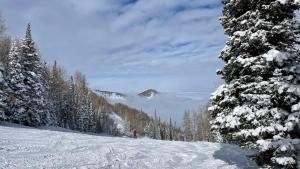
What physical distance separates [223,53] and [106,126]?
350 ft

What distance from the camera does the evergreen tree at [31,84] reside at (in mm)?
47281

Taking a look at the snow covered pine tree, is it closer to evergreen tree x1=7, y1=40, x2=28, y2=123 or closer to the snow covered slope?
the snow covered slope

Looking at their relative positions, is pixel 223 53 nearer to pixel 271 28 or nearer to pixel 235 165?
pixel 271 28

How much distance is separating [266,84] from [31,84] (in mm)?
40369

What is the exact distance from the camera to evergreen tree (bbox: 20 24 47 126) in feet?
155

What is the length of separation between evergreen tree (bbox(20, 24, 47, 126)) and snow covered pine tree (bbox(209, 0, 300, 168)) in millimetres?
37212

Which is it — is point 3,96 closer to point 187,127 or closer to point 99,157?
point 99,157

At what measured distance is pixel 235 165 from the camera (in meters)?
20.1

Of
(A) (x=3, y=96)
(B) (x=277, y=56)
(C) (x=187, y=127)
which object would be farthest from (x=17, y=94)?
(C) (x=187, y=127)

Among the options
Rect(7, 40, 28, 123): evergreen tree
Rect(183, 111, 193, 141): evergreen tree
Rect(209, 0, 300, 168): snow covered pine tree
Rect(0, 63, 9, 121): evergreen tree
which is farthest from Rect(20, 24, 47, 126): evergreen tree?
Rect(183, 111, 193, 141): evergreen tree

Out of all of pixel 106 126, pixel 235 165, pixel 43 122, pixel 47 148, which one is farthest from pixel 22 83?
pixel 106 126


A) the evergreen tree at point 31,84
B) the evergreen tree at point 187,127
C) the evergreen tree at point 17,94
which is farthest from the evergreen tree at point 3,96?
the evergreen tree at point 187,127

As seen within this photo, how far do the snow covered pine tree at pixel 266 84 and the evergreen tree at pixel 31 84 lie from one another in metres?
37.2

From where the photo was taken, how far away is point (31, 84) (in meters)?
48.3
